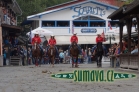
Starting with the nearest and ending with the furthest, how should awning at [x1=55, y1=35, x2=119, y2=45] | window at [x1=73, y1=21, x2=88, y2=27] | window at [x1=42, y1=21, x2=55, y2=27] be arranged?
awning at [x1=55, y1=35, x2=119, y2=45], window at [x1=42, y1=21, x2=55, y2=27], window at [x1=73, y1=21, x2=88, y2=27]

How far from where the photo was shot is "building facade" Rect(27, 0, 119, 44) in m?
56.4

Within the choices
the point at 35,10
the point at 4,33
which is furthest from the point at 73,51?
the point at 35,10

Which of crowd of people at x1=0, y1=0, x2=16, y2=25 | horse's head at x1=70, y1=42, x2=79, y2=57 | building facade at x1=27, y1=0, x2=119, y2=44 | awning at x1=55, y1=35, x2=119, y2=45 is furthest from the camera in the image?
building facade at x1=27, y1=0, x2=119, y2=44

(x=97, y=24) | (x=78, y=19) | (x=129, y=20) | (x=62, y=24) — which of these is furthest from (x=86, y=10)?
(x=129, y=20)

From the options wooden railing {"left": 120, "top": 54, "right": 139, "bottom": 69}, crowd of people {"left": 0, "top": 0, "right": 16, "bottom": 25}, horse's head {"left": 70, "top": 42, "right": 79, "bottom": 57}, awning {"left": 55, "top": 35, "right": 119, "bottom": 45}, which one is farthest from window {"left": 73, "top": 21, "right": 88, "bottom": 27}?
wooden railing {"left": 120, "top": 54, "right": 139, "bottom": 69}

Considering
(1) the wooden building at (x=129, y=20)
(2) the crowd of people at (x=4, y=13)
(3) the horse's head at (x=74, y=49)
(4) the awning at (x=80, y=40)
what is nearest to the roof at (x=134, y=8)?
(1) the wooden building at (x=129, y=20)

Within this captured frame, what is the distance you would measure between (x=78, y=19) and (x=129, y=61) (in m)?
32.3

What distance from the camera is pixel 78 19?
5784 cm

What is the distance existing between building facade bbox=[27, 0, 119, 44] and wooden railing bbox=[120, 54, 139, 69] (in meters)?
27.8

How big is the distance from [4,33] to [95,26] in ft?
58.2

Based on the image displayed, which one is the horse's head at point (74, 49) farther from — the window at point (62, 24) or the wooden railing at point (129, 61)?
the window at point (62, 24)

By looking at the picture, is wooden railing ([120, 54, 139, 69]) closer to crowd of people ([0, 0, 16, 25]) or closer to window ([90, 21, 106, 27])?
crowd of people ([0, 0, 16, 25])

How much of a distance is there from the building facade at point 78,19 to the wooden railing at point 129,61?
27846 mm

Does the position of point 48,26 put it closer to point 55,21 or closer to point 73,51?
point 55,21
